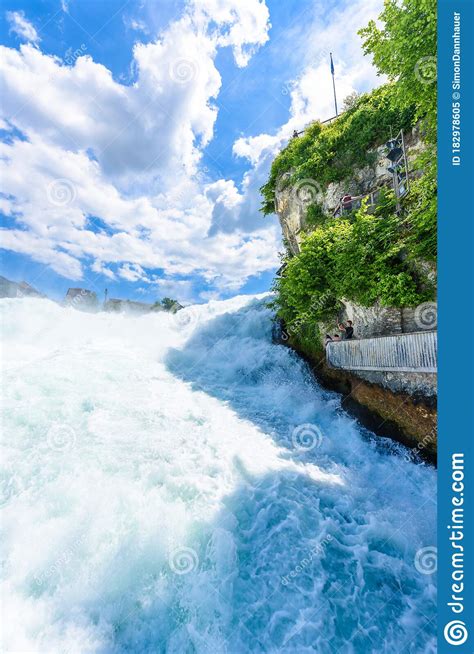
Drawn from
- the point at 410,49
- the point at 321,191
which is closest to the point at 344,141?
the point at 321,191

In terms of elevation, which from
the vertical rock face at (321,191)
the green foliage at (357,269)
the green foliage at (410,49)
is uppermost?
the vertical rock face at (321,191)

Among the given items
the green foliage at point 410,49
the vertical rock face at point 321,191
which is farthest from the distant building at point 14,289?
the green foliage at point 410,49

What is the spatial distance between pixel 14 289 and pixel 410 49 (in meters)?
84.3

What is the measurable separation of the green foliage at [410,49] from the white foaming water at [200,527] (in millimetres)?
11569

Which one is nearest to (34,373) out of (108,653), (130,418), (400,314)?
(130,418)

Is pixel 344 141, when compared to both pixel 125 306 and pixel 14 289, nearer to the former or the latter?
pixel 125 306

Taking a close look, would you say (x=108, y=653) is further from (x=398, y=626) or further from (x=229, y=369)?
(x=229, y=369)

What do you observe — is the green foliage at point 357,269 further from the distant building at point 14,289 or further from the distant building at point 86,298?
the distant building at point 14,289

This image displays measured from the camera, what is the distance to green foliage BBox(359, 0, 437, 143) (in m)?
6.81

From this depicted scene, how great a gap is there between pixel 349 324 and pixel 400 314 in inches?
95.1

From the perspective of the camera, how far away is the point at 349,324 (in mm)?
12500

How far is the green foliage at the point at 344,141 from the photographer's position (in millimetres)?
16906

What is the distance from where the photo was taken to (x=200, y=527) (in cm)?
607

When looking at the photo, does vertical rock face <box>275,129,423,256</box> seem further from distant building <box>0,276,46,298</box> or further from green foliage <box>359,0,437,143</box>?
distant building <box>0,276,46,298</box>
